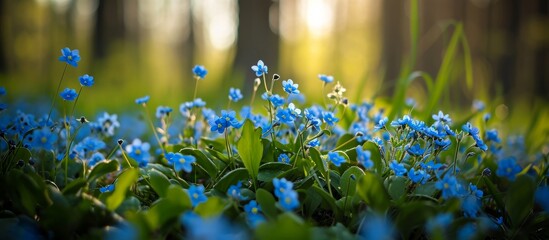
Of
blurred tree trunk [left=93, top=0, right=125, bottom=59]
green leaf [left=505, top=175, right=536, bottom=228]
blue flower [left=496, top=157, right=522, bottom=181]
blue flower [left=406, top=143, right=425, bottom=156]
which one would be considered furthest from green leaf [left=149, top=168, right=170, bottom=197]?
blurred tree trunk [left=93, top=0, right=125, bottom=59]

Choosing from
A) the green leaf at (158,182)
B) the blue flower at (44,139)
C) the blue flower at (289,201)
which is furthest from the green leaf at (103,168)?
the blue flower at (289,201)

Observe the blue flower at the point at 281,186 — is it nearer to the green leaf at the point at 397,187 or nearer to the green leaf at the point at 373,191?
the green leaf at the point at 373,191

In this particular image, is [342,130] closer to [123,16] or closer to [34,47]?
[123,16]

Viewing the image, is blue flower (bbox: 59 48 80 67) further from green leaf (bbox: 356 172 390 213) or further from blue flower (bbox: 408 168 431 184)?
blue flower (bbox: 408 168 431 184)

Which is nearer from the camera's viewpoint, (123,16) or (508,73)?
(123,16)

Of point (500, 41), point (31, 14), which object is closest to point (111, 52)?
point (31, 14)
